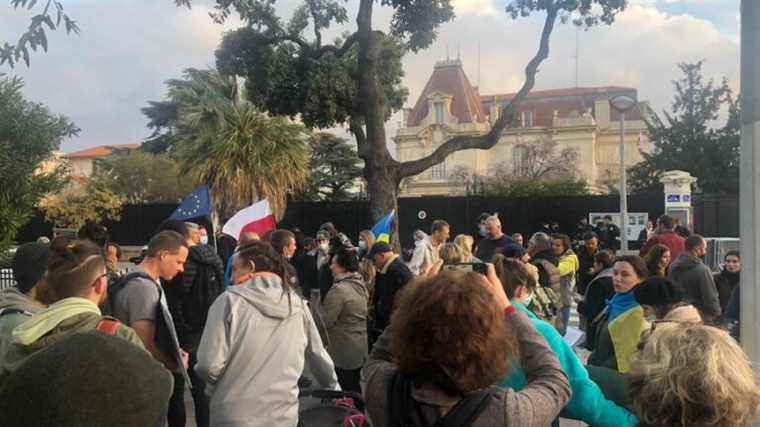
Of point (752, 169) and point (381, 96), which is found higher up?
point (381, 96)

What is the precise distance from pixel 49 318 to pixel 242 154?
2445 cm

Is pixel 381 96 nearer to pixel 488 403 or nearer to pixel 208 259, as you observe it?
pixel 208 259

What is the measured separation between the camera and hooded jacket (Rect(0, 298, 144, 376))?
2646 millimetres

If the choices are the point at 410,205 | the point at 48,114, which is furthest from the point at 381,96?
the point at 410,205

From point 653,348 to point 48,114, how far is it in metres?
15.7

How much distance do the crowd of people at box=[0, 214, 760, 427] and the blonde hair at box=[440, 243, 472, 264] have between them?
0.59 meters

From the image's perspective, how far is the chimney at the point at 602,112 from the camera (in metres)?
84.8

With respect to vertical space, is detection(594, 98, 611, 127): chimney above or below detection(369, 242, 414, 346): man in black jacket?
above

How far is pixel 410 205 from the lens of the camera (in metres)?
26.5

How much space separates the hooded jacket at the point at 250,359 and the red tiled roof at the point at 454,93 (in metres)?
82.9

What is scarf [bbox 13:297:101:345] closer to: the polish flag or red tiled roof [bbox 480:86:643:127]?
the polish flag

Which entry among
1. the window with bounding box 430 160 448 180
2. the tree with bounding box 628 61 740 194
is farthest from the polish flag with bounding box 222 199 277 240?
the window with bounding box 430 160 448 180

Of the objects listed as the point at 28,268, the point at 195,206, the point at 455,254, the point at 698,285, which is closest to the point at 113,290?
the point at 28,268

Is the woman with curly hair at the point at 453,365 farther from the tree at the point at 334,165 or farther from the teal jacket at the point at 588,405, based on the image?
the tree at the point at 334,165
